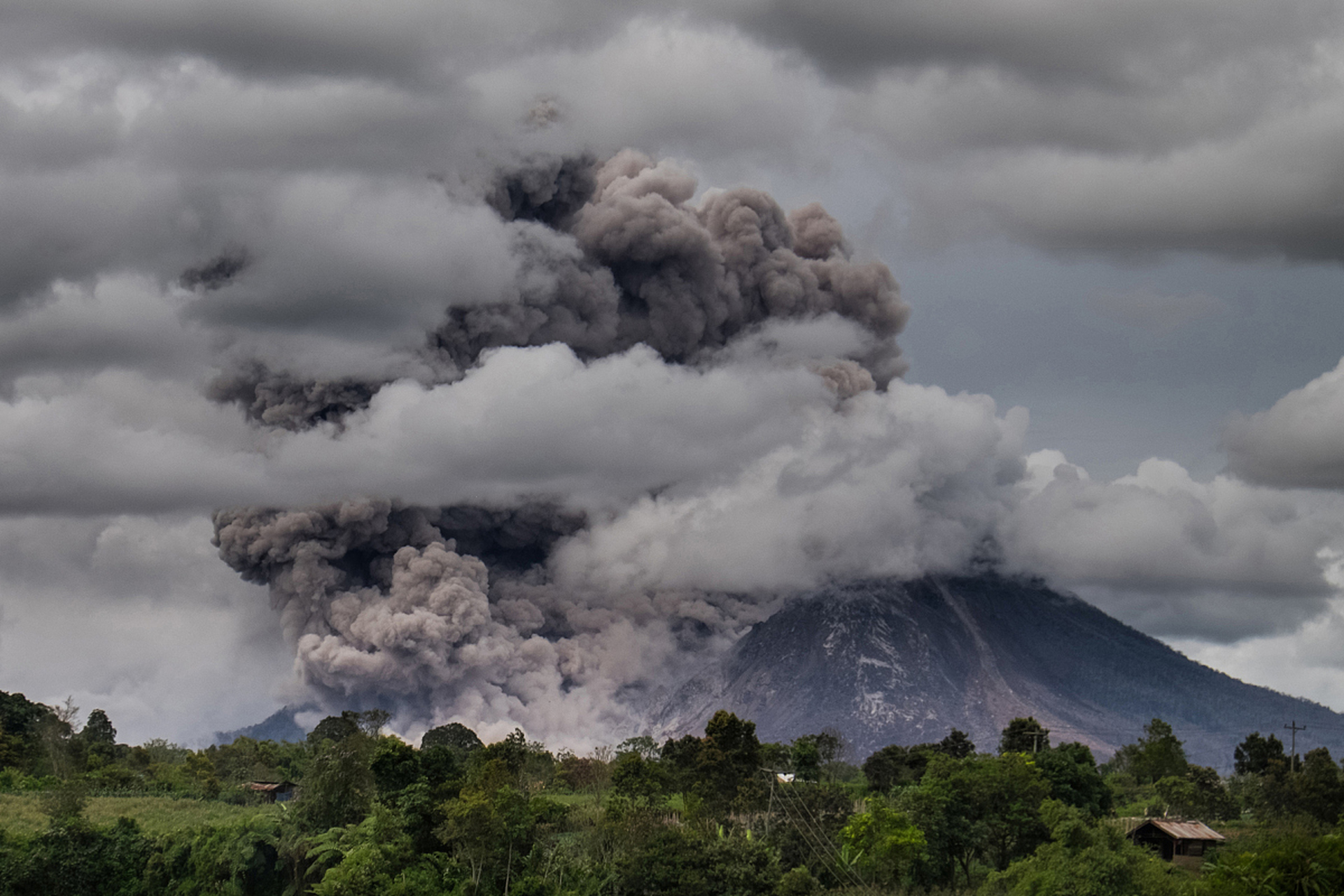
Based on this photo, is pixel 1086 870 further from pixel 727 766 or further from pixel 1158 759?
pixel 1158 759

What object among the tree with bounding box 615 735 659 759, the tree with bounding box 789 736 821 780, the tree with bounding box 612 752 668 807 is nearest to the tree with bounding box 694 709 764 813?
the tree with bounding box 612 752 668 807

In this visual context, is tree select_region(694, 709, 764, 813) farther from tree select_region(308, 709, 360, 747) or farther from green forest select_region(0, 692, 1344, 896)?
tree select_region(308, 709, 360, 747)

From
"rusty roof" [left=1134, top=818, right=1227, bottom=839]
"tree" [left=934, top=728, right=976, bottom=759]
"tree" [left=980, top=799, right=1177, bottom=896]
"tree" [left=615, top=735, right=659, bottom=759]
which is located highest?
"tree" [left=934, top=728, right=976, bottom=759]

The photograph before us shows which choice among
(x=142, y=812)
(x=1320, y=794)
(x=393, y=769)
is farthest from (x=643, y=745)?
(x=1320, y=794)

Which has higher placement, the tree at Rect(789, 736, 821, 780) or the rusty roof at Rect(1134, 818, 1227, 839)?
the tree at Rect(789, 736, 821, 780)

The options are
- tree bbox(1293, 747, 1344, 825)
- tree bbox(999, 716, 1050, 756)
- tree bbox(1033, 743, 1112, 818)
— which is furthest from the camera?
tree bbox(999, 716, 1050, 756)

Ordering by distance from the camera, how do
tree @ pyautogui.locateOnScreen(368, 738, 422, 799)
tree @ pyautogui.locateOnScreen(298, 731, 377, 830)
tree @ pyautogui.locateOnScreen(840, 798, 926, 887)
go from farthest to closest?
tree @ pyautogui.locateOnScreen(298, 731, 377, 830) → tree @ pyautogui.locateOnScreen(368, 738, 422, 799) → tree @ pyautogui.locateOnScreen(840, 798, 926, 887)
